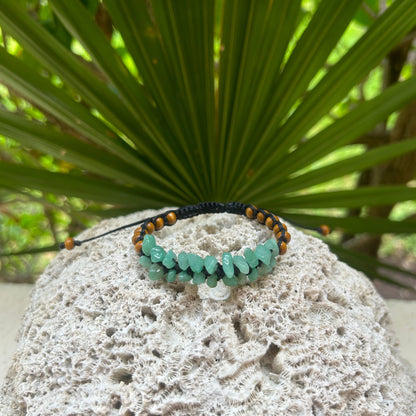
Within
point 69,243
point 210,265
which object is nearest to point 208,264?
point 210,265

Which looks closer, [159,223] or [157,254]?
[157,254]

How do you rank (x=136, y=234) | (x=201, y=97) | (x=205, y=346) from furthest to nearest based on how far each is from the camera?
(x=201, y=97), (x=136, y=234), (x=205, y=346)

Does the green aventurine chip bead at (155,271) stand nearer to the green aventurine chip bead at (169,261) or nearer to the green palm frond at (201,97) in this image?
the green aventurine chip bead at (169,261)

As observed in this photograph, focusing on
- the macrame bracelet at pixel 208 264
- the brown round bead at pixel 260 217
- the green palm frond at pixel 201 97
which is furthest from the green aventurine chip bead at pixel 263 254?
the green palm frond at pixel 201 97

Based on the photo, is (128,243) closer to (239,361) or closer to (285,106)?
(239,361)

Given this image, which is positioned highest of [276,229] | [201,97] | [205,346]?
[201,97]

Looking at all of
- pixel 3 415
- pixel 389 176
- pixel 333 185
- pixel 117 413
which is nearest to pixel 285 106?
pixel 117 413

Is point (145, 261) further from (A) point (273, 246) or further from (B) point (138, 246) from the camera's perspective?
(A) point (273, 246)
